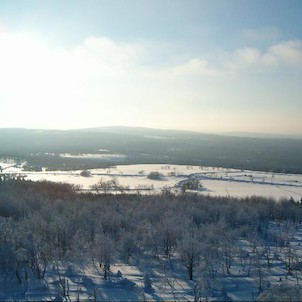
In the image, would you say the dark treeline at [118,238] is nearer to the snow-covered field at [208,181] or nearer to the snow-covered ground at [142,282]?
the snow-covered ground at [142,282]

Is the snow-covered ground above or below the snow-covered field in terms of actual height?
above

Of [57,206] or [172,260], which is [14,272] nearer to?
[172,260]

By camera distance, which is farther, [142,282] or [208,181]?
[208,181]

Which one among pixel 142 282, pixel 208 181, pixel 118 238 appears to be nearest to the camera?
pixel 142 282

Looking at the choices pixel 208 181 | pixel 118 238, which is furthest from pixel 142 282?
pixel 208 181

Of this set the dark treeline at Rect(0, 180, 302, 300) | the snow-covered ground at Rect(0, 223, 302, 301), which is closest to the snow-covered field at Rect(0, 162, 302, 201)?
the dark treeline at Rect(0, 180, 302, 300)

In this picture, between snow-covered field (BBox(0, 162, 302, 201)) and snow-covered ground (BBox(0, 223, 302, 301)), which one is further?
snow-covered field (BBox(0, 162, 302, 201))

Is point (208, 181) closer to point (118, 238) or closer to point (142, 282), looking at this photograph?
point (118, 238)

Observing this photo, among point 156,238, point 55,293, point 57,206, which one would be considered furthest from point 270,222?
point 55,293

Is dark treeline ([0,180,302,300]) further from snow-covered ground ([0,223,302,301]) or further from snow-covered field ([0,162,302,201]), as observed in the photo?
snow-covered field ([0,162,302,201])

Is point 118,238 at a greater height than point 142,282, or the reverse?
point 142,282

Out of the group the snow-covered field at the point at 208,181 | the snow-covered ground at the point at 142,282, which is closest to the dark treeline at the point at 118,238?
the snow-covered ground at the point at 142,282

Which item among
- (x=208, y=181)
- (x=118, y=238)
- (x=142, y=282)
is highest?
(x=142, y=282)
